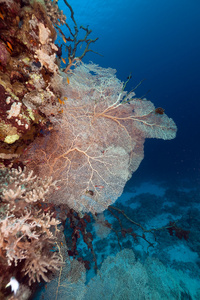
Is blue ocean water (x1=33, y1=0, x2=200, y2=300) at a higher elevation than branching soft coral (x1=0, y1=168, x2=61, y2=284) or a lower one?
higher

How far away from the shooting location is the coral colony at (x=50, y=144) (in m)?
2.00

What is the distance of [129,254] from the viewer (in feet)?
15.4

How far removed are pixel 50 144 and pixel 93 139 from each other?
3.32ft

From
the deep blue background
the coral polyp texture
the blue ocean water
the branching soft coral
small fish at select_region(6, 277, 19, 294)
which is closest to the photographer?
the branching soft coral

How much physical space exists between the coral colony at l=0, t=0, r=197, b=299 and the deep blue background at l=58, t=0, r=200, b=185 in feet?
110

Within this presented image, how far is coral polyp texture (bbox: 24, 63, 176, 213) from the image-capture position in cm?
309

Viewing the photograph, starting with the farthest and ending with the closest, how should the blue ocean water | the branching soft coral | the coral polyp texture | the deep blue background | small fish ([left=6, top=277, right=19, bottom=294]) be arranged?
the deep blue background → the blue ocean water → the coral polyp texture → small fish ([left=6, top=277, right=19, bottom=294]) → the branching soft coral

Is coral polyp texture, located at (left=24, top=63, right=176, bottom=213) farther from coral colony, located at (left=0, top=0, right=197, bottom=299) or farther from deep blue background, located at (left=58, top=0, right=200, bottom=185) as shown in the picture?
deep blue background, located at (left=58, top=0, right=200, bottom=185)

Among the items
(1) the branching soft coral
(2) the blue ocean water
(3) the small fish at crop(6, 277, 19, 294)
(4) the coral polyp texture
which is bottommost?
(3) the small fish at crop(6, 277, 19, 294)

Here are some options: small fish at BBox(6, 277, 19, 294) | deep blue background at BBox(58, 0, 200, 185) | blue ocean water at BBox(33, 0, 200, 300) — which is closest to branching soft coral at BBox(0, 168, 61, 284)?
small fish at BBox(6, 277, 19, 294)

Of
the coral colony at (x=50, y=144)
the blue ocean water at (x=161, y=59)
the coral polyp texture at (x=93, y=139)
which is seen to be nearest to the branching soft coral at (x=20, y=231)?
the coral colony at (x=50, y=144)

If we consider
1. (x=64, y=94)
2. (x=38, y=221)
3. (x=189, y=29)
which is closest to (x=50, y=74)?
(x=64, y=94)

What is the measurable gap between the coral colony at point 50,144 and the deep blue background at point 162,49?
33.5 m

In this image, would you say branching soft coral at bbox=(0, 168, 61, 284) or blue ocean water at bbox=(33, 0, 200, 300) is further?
blue ocean water at bbox=(33, 0, 200, 300)
